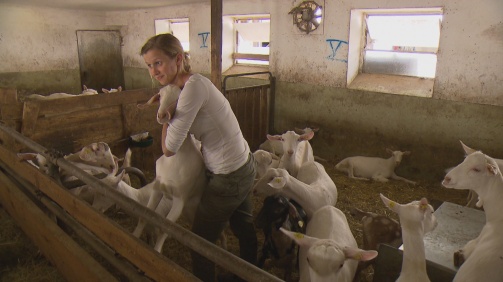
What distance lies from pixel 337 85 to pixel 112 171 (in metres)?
4.58

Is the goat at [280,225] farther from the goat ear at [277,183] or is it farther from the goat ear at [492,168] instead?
the goat ear at [492,168]

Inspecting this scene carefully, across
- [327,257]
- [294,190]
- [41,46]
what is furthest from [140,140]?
[41,46]

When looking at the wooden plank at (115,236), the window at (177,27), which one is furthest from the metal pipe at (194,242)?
the window at (177,27)

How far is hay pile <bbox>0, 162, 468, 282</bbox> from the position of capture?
3406 millimetres

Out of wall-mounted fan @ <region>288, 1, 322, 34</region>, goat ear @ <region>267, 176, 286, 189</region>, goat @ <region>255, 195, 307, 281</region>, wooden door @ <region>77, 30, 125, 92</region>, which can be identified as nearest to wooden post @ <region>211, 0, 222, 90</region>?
wall-mounted fan @ <region>288, 1, 322, 34</region>

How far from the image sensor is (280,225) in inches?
124

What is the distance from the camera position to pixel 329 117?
7.28m

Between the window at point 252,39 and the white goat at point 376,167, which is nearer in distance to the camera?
the white goat at point 376,167

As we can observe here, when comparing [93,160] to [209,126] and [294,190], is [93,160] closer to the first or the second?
[294,190]

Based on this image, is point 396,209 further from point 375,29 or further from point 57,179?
point 375,29

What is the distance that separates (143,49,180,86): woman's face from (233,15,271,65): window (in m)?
6.54

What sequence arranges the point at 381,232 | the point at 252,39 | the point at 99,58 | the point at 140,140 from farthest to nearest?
the point at 99,58, the point at 252,39, the point at 140,140, the point at 381,232

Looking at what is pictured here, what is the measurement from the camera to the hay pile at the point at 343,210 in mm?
3406

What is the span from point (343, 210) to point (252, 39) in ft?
17.2
